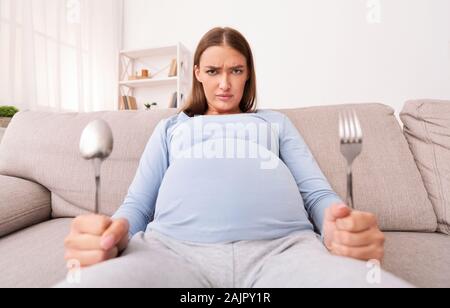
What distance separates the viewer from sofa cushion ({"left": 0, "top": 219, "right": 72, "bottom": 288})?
23.8 inches

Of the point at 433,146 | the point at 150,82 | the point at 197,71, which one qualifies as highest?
the point at 150,82

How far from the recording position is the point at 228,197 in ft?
1.98

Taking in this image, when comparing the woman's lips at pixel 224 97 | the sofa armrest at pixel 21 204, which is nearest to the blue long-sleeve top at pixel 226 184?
the woman's lips at pixel 224 97

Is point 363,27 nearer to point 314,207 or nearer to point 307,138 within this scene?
point 307,138

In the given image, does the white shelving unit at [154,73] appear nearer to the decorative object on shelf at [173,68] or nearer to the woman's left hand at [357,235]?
the decorative object on shelf at [173,68]

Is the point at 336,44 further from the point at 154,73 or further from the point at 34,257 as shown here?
the point at 34,257

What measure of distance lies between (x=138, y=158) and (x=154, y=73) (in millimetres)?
2186

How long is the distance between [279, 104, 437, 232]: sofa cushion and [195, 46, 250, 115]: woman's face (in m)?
0.26

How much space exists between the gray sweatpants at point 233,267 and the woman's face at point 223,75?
0.50m

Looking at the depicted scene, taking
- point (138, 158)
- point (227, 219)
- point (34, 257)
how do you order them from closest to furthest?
point (227, 219), point (34, 257), point (138, 158)

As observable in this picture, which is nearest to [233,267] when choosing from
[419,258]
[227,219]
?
[227,219]

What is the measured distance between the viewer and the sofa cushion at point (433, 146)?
0.92 metres
